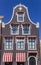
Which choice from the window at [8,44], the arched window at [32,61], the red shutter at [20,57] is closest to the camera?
the red shutter at [20,57]

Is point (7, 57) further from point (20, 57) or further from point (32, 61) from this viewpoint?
point (32, 61)

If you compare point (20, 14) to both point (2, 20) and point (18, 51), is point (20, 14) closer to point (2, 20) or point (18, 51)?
point (2, 20)

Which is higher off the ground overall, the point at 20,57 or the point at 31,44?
the point at 31,44

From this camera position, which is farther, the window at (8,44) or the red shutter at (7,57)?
the window at (8,44)

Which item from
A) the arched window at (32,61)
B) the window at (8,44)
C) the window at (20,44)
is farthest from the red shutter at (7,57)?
the arched window at (32,61)

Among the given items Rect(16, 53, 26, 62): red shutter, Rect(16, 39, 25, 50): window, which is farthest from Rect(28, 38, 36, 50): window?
Rect(16, 53, 26, 62): red shutter

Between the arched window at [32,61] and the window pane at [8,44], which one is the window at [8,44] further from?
the arched window at [32,61]

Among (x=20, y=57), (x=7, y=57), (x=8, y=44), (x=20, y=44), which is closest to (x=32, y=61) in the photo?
(x=20, y=57)

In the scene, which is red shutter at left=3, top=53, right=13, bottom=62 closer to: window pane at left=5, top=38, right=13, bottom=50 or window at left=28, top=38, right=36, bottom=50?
window pane at left=5, top=38, right=13, bottom=50

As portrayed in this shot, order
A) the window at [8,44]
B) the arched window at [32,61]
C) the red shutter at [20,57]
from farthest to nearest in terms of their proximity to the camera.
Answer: the window at [8,44], the arched window at [32,61], the red shutter at [20,57]

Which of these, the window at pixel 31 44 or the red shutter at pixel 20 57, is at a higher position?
the window at pixel 31 44

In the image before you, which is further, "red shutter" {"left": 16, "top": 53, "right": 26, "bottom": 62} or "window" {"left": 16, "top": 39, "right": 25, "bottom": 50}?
"window" {"left": 16, "top": 39, "right": 25, "bottom": 50}

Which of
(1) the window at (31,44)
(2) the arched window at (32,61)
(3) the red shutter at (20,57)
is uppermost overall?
(1) the window at (31,44)

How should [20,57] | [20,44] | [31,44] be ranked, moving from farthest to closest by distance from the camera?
[31,44]
[20,44]
[20,57]
